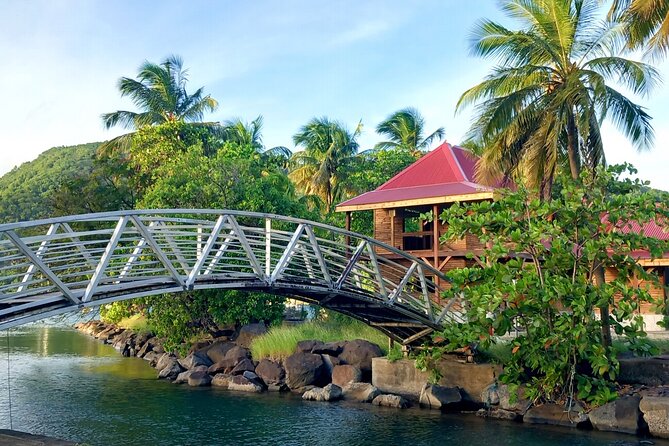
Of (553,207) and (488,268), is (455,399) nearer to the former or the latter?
(488,268)

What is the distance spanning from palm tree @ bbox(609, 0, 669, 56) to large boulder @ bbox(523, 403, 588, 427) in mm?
8281

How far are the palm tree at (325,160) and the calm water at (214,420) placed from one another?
17272 mm

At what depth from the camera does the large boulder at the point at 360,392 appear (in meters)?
17.9

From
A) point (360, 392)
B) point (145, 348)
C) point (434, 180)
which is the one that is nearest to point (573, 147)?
point (434, 180)

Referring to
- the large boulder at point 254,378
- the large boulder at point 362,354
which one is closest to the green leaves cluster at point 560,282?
Result: the large boulder at point 362,354

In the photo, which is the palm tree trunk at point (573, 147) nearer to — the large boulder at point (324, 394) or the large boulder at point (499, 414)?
the large boulder at point (499, 414)

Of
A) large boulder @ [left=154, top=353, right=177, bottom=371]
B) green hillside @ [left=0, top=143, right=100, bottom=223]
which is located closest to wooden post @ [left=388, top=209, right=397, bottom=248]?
large boulder @ [left=154, top=353, right=177, bottom=371]

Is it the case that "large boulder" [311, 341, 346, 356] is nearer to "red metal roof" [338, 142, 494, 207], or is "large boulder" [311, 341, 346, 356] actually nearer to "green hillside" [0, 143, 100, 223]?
"red metal roof" [338, 142, 494, 207]

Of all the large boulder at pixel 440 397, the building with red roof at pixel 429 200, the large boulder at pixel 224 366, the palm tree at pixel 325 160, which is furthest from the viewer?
the palm tree at pixel 325 160

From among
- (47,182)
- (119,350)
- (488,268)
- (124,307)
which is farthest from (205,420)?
(47,182)

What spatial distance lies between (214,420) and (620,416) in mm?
8640

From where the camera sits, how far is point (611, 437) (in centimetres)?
1377

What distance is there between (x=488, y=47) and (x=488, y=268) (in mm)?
7139

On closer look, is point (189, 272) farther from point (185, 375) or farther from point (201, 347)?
point (201, 347)
